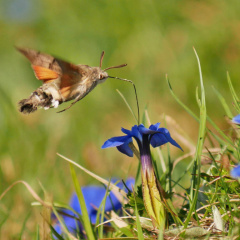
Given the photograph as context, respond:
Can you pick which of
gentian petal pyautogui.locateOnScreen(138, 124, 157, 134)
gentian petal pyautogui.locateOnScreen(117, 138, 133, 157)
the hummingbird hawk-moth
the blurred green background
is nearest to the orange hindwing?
the hummingbird hawk-moth

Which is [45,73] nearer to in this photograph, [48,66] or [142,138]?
[48,66]

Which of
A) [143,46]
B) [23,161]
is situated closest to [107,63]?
[143,46]

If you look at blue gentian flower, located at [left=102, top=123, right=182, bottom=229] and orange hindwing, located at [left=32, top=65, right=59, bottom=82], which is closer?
blue gentian flower, located at [left=102, top=123, right=182, bottom=229]

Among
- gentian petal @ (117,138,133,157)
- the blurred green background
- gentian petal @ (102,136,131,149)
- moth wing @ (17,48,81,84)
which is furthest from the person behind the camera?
the blurred green background

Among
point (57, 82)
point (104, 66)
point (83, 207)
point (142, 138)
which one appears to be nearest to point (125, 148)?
point (142, 138)

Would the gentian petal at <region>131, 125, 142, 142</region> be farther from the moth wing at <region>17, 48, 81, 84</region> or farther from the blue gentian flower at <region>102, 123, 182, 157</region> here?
the moth wing at <region>17, 48, 81, 84</region>
